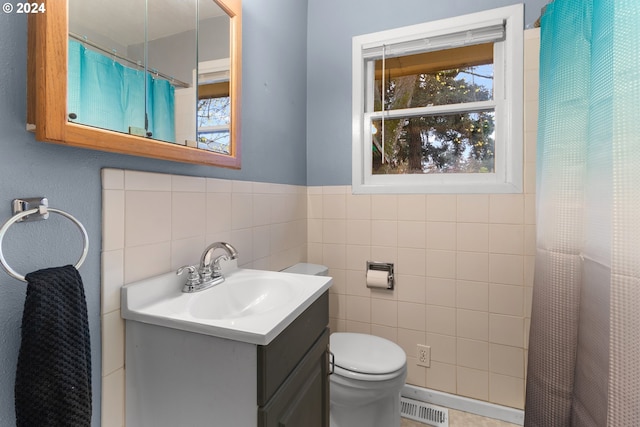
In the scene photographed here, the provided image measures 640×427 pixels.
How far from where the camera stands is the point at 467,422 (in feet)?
4.98

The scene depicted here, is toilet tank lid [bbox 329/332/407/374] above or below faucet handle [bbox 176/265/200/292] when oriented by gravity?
below

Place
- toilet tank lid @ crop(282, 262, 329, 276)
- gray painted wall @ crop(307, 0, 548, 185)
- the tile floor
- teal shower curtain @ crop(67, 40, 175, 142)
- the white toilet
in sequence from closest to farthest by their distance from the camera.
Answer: teal shower curtain @ crop(67, 40, 175, 142)
the white toilet
the tile floor
toilet tank lid @ crop(282, 262, 329, 276)
gray painted wall @ crop(307, 0, 548, 185)

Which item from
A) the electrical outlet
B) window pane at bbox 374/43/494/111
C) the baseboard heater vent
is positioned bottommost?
the baseboard heater vent

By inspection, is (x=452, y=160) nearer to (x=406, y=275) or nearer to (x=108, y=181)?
(x=406, y=275)

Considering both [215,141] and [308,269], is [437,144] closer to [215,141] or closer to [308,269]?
[308,269]

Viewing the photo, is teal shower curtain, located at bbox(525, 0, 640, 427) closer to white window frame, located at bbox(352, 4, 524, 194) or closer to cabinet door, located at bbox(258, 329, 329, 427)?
white window frame, located at bbox(352, 4, 524, 194)

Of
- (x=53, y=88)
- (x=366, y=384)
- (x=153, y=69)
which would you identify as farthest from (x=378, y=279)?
(x=53, y=88)

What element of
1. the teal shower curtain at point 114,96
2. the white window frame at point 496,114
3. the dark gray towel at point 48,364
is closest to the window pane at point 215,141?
the teal shower curtain at point 114,96

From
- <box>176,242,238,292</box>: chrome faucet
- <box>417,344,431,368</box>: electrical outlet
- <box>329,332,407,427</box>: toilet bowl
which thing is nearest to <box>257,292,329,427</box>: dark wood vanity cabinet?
<box>329,332,407,427</box>: toilet bowl

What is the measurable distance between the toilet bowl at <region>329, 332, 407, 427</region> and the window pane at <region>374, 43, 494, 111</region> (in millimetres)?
1362

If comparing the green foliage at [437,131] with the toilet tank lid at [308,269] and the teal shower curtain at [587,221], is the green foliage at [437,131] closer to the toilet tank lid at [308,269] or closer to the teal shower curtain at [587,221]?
the teal shower curtain at [587,221]

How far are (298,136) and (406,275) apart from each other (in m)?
1.04

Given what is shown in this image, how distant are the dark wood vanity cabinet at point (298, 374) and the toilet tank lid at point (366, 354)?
0.83 feet

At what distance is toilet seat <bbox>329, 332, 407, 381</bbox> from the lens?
3.97 ft
